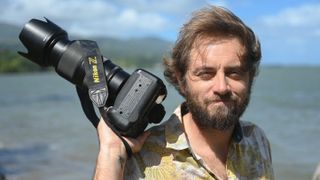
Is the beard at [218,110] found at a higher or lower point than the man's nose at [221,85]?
lower

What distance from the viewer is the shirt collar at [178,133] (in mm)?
2445

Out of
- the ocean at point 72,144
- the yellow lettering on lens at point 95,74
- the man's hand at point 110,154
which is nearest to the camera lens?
the man's hand at point 110,154

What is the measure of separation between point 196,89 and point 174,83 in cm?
34

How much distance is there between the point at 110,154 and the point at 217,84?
0.59m

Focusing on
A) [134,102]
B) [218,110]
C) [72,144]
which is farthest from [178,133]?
[72,144]

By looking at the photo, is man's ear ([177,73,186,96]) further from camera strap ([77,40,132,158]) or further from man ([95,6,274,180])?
camera strap ([77,40,132,158])

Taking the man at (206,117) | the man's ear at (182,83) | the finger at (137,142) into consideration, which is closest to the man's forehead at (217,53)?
the man at (206,117)

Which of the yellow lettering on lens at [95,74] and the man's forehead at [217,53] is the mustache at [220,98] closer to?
the man's forehead at [217,53]

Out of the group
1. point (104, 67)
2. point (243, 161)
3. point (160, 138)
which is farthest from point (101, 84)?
point (243, 161)

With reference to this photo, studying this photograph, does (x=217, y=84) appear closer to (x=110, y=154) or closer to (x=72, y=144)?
(x=110, y=154)

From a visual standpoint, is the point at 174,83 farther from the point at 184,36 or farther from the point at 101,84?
the point at 101,84

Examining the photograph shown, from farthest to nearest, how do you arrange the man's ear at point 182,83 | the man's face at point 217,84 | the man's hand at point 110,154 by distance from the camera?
1. the man's ear at point 182,83
2. the man's face at point 217,84
3. the man's hand at point 110,154

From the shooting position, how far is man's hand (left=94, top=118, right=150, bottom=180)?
2.17 m

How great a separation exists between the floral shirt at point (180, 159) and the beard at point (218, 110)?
135 millimetres
